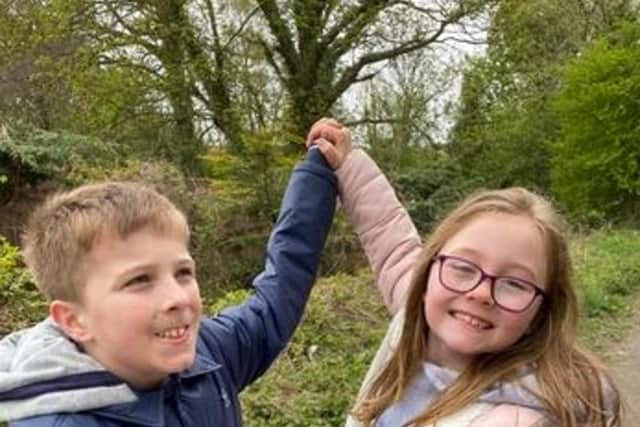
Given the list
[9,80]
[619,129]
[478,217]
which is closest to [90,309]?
[478,217]

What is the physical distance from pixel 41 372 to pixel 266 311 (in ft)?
2.27

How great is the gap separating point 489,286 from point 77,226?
2.68ft

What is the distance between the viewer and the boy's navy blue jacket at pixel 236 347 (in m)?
1.68

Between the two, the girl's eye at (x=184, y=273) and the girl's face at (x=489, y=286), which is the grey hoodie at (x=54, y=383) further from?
the girl's face at (x=489, y=286)

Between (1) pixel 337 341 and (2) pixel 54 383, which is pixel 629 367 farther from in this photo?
(2) pixel 54 383

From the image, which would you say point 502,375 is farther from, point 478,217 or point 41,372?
point 41,372

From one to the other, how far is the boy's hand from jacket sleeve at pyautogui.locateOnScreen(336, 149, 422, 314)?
23 mm

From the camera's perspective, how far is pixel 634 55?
50.4ft

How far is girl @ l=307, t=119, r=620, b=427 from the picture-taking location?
5.88 ft

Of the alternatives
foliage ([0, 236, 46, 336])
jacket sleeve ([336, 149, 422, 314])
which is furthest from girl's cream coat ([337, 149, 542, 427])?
foliage ([0, 236, 46, 336])

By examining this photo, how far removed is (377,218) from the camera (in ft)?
8.14

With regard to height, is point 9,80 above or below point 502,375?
above

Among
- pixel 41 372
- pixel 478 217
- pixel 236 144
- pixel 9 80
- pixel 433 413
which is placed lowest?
pixel 433 413

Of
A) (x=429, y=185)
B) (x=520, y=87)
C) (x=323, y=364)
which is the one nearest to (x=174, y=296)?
(x=323, y=364)
